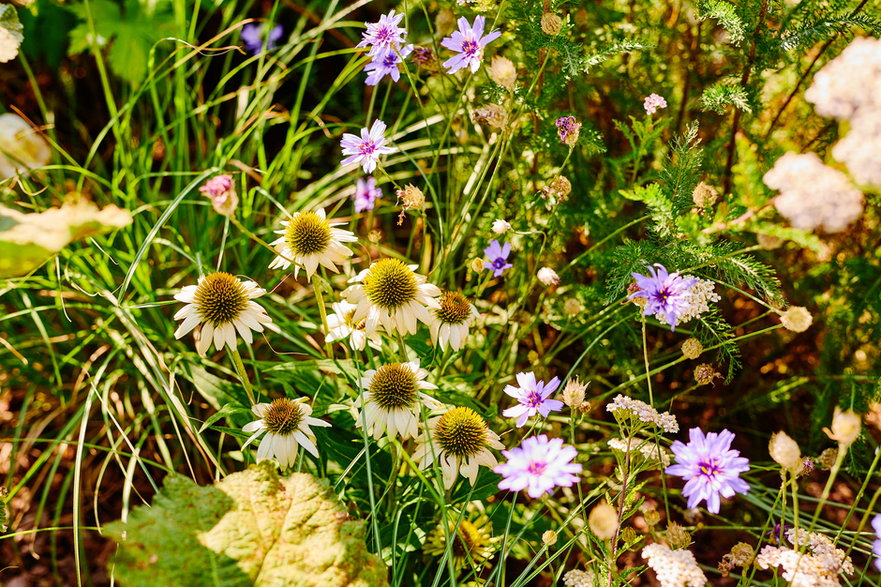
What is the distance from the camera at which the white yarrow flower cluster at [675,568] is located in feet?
2.65

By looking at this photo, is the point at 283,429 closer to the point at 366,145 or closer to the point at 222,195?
the point at 222,195

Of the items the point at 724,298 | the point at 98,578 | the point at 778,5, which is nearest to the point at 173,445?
the point at 98,578

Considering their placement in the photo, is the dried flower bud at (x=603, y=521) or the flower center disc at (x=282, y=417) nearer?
the dried flower bud at (x=603, y=521)

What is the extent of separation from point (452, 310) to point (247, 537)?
1.50 feet

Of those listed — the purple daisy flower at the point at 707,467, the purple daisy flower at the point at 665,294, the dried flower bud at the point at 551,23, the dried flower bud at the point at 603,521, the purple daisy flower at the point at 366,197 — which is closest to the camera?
the dried flower bud at the point at 603,521

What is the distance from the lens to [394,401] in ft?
3.33

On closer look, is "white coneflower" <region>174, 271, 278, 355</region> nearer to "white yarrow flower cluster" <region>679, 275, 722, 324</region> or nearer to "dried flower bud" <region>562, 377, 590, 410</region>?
"dried flower bud" <region>562, 377, 590, 410</region>

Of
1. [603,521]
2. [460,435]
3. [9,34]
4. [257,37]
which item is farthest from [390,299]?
[257,37]

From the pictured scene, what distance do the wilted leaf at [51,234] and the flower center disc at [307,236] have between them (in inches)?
11.0

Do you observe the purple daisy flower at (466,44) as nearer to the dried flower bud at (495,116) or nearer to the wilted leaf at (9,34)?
the dried flower bud at (495,116)

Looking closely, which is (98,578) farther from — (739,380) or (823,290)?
(823,290)

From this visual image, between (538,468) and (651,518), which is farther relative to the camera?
(651,518)

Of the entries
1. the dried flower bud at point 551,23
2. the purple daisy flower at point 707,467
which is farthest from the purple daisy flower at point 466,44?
the purple daisy flower at point 707,467

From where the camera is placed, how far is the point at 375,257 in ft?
6.37
